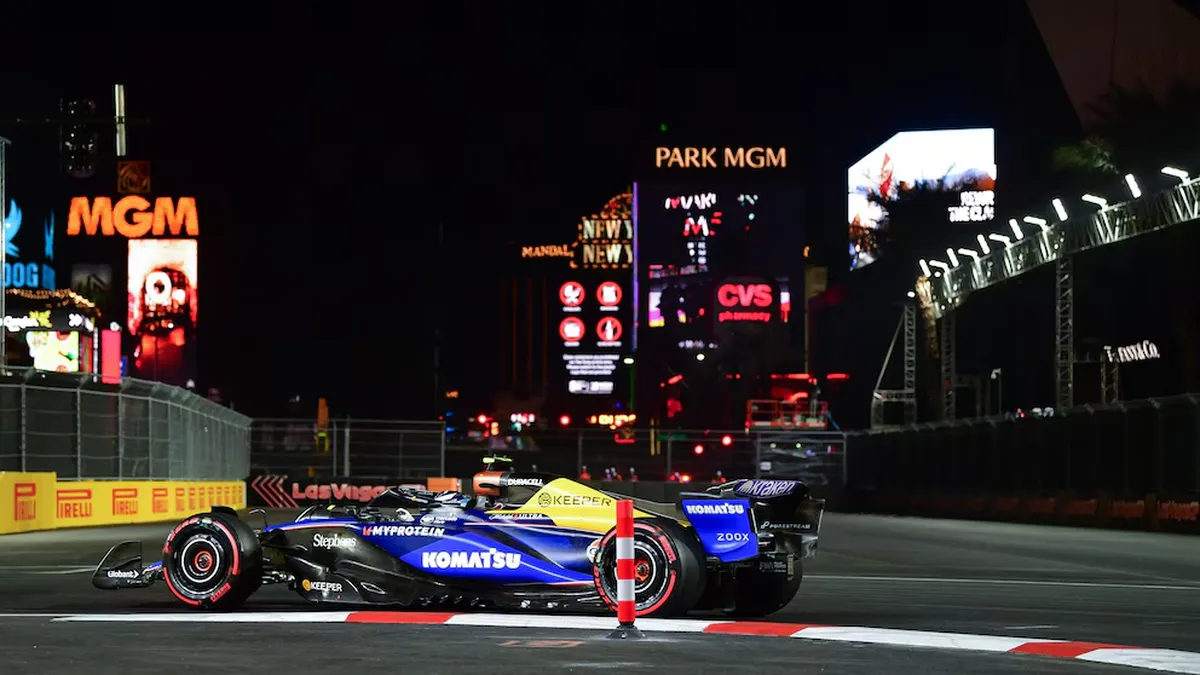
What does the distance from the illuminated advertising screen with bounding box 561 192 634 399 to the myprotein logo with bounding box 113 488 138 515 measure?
139 m

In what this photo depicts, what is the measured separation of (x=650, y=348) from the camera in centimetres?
14812

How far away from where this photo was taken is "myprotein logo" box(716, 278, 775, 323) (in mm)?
113688

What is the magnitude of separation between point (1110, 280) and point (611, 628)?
52.2 meters

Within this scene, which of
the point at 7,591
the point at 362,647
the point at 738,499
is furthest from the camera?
the point at 7,591

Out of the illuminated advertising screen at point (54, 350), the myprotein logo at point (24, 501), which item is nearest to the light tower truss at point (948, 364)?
the myprotein logo at point (24, 501)

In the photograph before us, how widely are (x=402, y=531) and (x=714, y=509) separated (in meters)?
2.40

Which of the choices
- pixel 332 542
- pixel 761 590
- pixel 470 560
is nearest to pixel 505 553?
pixel 470 560

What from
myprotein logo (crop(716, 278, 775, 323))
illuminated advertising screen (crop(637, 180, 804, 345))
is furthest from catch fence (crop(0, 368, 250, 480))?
illuminated advertising screen (crop(637, 180, 804, 345))

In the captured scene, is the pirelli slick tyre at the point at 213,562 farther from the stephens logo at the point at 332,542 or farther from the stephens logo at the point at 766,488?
the stephens logo at the point at 766,488

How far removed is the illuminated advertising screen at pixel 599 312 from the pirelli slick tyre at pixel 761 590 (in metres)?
161

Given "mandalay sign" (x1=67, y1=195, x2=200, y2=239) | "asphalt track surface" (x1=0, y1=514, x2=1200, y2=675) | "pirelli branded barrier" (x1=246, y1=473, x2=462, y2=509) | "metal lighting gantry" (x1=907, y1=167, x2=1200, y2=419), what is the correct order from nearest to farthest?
"asphalt track surface" (x1=0, y1=514, x2=1200, y2=675) → "metal lighting gantry" (x1=907, y1=167, x2=1200, y2=419) → "pirelli branded barrier" (x1=246, y1=473, x2=462, y2=509) → "mandalay sign" (x1=67, y1=195, x2=200, y2=239)

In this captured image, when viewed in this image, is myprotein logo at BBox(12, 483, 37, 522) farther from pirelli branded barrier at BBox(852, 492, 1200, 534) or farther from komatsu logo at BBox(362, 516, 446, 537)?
pirelli branded barrier at BBox(852, 492, 1200, 534)

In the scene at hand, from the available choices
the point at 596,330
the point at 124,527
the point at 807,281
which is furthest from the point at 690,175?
the point at 124,527

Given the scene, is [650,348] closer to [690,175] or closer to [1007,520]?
[690,175]
